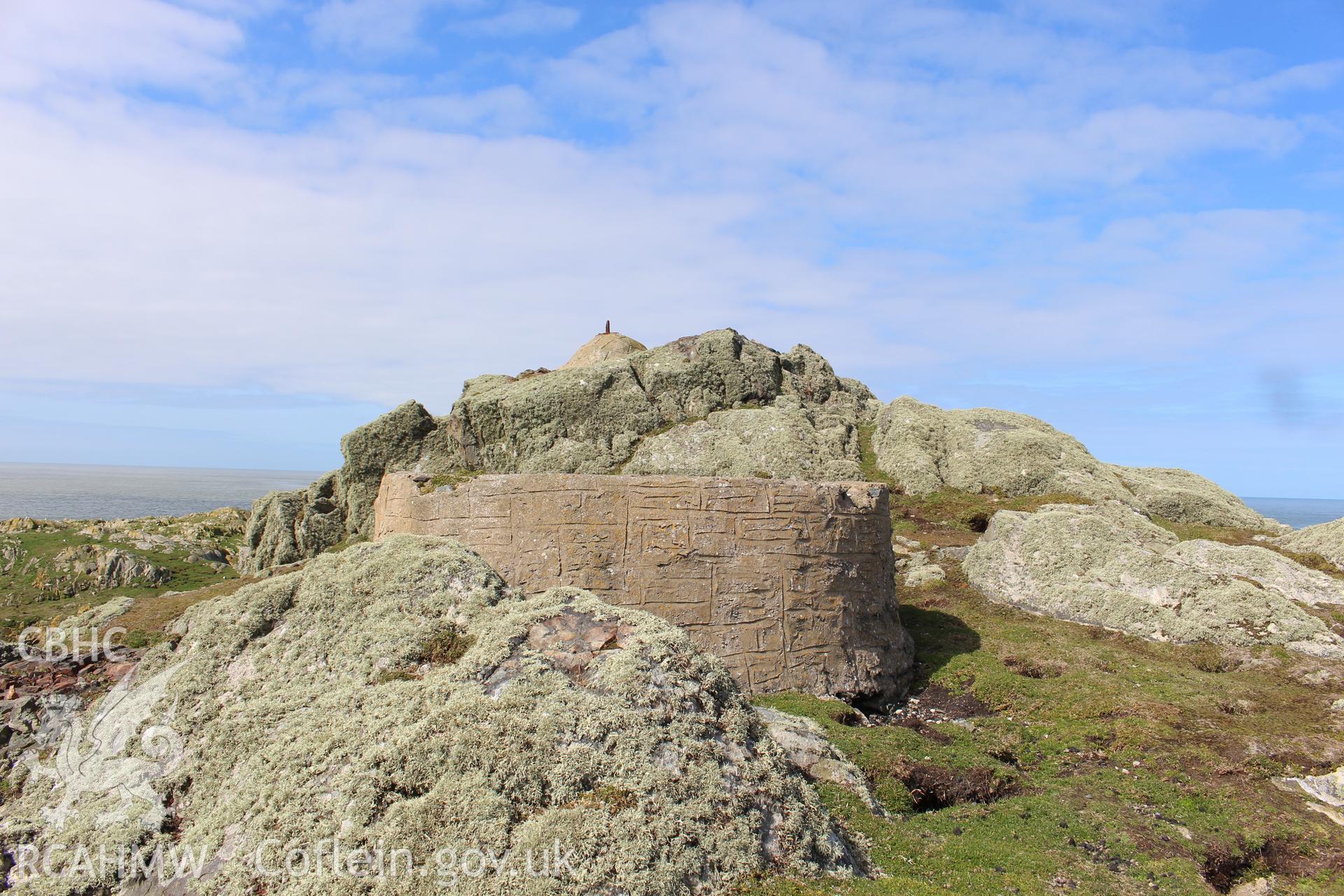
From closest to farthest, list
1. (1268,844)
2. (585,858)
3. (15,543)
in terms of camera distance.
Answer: (585,858) → (1268,844) → (15,543)

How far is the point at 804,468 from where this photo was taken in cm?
2316

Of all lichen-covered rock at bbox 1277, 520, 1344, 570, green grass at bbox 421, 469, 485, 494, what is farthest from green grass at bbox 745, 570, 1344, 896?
lichen-covered rock at bbox 1277, 520, 1344, 570

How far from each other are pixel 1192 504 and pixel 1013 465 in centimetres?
691

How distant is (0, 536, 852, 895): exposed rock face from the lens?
5.24 metres

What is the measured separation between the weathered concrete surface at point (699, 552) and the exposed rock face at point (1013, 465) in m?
14.3

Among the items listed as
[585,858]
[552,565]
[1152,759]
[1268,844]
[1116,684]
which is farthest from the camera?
[1116,684]

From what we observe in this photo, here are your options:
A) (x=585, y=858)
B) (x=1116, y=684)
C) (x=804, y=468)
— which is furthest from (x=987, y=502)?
(x=585, y=858)

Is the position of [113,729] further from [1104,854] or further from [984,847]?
[1104,854]

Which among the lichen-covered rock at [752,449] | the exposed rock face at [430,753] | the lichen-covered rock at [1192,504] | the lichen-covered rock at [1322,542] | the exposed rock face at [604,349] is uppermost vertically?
the exposed rock face at [604,349]

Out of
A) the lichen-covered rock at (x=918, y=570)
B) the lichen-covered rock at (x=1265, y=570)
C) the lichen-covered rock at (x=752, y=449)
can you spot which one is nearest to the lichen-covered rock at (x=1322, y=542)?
the lichen-covered rock at (x=1265, y=570)

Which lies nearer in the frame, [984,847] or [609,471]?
[984,847]

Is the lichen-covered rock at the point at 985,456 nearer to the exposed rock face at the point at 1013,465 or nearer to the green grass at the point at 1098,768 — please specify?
the exposed rock face at the point at 1013,465

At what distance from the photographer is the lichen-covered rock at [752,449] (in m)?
23.4

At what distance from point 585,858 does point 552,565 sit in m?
6.72
